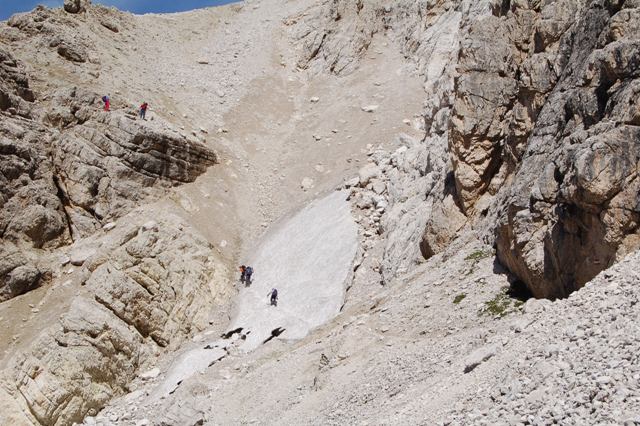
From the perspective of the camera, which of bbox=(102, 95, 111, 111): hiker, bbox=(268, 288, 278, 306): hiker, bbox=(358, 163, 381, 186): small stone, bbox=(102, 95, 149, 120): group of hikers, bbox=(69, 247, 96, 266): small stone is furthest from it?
Answer: bbox=(102, 95, 149, 120): group of hikers

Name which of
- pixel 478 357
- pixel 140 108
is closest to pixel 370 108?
pixel 140 108

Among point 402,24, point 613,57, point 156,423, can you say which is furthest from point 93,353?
point 402,24

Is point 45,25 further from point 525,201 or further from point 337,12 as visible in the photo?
point 525,201

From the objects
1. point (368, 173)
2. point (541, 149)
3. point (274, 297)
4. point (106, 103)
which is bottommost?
point (274, 297)

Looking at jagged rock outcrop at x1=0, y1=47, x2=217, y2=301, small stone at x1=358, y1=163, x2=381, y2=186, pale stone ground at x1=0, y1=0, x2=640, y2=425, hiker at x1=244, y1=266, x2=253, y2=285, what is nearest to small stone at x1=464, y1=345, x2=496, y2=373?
pale stone ground at x1=0, y1=0, x2=640, y2=425

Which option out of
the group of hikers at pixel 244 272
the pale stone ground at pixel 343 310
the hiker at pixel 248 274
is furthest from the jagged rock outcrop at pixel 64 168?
the hiker at pixel 248 274

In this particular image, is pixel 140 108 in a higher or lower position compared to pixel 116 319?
higher

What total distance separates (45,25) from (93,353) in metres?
31.2

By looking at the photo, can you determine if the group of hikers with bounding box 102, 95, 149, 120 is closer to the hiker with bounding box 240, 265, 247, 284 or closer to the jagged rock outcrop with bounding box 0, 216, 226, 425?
the jagged rock outcrop with bounding box 0, 216, 226, 425

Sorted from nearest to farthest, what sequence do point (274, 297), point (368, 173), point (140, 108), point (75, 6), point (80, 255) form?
point (274, 297)
point (80, 255)
point (368, 173)
point (140, 108)
point (75, 6)

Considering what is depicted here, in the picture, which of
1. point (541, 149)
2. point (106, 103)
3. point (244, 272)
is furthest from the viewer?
point (106, 103)

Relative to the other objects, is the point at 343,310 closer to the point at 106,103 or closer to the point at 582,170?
the point at 582,170

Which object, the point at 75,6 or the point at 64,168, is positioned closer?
the point at 64,168

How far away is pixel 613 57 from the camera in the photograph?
20344 millimetres
